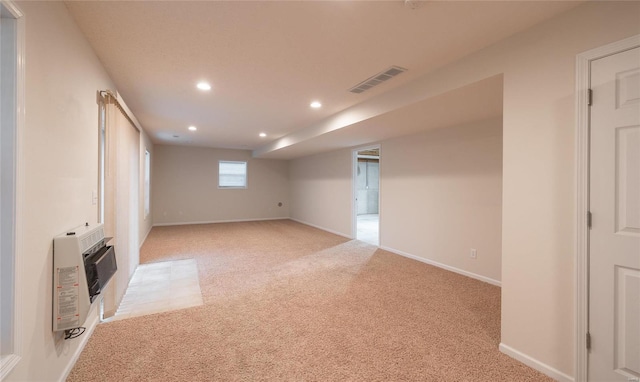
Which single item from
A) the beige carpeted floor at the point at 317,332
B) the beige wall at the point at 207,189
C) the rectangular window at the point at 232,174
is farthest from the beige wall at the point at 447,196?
the rectangular window at the point at 232,174

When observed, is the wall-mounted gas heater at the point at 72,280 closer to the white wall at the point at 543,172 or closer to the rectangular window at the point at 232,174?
the white wall at the point at 543,172

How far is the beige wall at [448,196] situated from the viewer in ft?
11.6

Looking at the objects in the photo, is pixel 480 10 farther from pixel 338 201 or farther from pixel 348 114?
pixel 338 201

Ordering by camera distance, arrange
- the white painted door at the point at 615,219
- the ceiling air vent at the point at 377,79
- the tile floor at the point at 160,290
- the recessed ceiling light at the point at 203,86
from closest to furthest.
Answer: the white painted door at the point at 615,219, the ceiling air vent at the point at 377,79, the tile floor at the point at 160,290, the recessed ceiling light at the point at 203,86

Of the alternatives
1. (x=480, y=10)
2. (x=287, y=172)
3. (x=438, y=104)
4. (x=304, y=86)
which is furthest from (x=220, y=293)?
(x=287, y=172)

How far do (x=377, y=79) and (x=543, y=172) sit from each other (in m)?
1.79

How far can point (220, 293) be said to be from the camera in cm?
317

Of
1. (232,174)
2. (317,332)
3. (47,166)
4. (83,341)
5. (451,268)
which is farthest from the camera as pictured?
(232,174)

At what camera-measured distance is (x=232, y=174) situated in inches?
358

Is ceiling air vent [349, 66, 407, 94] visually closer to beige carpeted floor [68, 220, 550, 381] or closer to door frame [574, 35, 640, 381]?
door frame [574, 35, 640, 381]

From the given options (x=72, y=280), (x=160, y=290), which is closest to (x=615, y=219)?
(x=72, y=280)

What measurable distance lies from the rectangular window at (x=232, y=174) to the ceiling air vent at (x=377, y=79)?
21.9 ft

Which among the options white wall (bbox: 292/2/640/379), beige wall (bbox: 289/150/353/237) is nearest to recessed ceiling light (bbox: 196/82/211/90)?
white wall (bbox: 292/2/640/379)

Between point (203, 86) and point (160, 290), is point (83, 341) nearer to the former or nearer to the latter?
point (160, 290)
